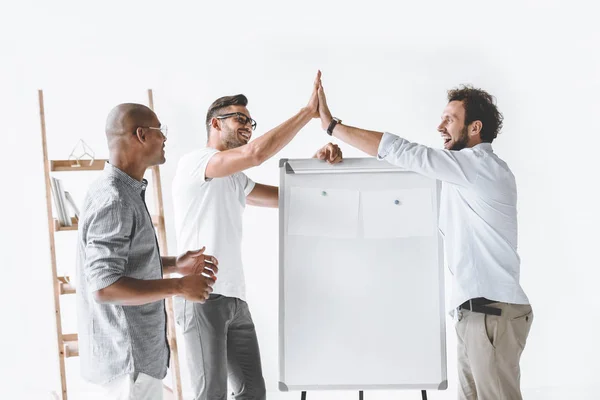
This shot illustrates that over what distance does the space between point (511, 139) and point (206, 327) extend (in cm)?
223

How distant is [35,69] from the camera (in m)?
3.93

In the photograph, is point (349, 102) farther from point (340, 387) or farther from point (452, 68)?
point (340, 387)

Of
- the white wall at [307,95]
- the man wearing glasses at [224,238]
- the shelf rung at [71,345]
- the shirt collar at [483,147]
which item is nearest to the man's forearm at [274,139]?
the man wearing glasses at [224,238]

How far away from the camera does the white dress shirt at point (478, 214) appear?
2.31 meters

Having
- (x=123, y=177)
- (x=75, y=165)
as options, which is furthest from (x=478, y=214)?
(x=75, y=165)

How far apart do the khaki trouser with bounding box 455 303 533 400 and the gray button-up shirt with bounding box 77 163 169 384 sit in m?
1.08

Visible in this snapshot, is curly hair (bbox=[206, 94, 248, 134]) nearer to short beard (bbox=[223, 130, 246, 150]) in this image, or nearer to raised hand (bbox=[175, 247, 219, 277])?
short beard (bbox=[223, 130, 246, 150])

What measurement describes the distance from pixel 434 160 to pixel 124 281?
1169 millimetres

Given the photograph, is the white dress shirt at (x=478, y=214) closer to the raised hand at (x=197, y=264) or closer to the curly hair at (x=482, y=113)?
the curly hair at (x=482, y=113)

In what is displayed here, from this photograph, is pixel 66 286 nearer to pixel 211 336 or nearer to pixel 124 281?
pixel 211 336

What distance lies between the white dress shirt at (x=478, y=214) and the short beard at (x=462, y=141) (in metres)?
0.12

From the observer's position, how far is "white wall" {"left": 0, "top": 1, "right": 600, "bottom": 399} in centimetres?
372

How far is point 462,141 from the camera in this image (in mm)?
2527

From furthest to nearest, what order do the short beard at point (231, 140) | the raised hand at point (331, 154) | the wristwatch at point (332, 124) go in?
the short beard at point (231, 140), the raised hand at point (331, 154), the wristwatch at point (332, 124)
